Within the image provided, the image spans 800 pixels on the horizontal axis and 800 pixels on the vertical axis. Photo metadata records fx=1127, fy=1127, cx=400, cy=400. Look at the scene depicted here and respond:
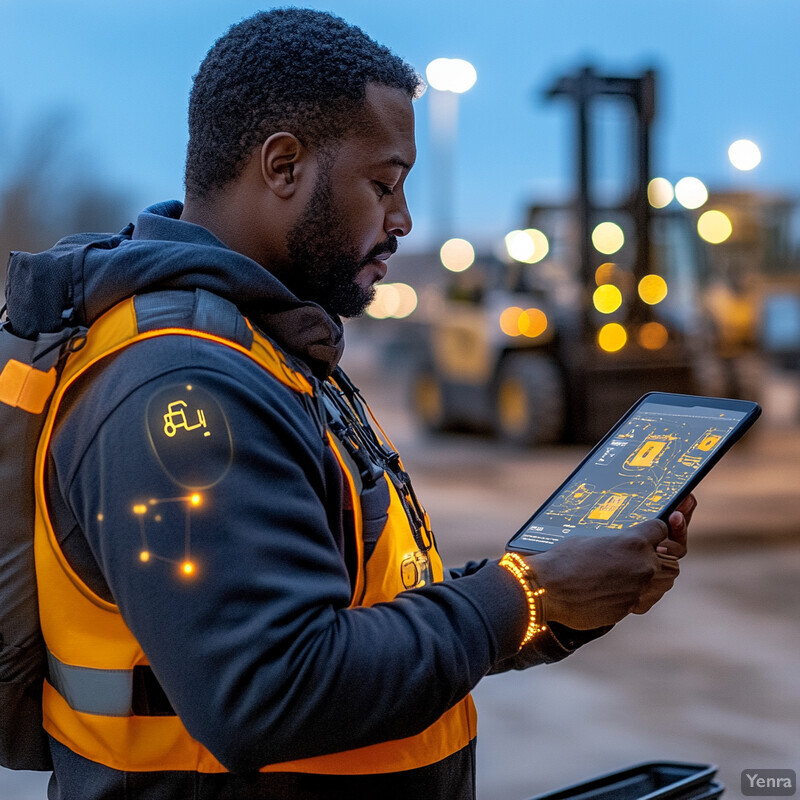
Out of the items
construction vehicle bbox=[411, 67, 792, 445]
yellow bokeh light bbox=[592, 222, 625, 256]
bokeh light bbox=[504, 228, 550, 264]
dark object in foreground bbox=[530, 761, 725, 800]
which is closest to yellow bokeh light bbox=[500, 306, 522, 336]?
construction vehicle bbox=[411, 67, 792, 445]

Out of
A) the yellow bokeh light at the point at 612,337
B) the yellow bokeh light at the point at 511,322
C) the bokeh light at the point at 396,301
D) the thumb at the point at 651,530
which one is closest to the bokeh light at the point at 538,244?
the yellow bokeh light at the point at 511,322

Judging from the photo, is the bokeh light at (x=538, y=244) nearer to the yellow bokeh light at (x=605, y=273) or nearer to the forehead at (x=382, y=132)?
the yellow bokeh light at (x=605, y=273)

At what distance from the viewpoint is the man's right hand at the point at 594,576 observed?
1.42 metres

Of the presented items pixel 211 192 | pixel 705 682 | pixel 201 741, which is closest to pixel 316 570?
pixel 201 741

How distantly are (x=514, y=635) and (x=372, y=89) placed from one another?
73 cm

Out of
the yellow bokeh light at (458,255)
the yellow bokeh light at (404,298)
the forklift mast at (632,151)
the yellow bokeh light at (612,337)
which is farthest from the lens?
the yellow bokeh light at (404,298)

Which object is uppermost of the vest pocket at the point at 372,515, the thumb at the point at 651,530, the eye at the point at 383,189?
the eye at the point at 383,189

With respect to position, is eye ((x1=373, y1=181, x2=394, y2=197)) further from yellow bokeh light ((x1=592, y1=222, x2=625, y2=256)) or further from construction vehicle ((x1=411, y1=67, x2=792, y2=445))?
yellow bokeh light ((x1=592, y1=222, x2=625, y2=256))

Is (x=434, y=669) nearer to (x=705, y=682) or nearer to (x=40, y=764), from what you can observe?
(x=40, y=764)

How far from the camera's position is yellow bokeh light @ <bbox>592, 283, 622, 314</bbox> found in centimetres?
1177

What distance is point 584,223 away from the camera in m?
11.7

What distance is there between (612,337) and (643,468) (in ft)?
33.7

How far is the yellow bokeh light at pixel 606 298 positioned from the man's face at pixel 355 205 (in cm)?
1041

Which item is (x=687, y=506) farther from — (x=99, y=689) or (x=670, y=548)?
(x=99, y=689)
